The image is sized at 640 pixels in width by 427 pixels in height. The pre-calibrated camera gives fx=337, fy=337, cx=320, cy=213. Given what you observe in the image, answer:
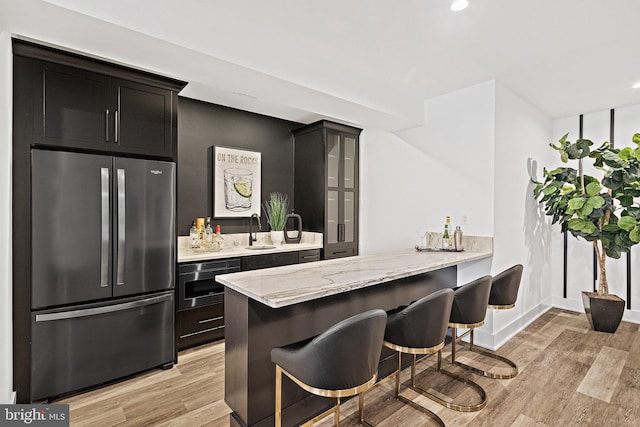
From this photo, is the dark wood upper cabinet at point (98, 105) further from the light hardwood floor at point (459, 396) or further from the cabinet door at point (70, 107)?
the light hardwood floor at point (459, 396)

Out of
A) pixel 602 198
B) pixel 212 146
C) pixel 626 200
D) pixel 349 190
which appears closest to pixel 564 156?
pixel 602 198

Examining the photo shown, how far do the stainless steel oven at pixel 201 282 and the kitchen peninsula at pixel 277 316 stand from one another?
1158 millimetres

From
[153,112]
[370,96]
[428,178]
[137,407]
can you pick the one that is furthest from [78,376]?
[428,178]

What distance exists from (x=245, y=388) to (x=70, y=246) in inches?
64.0

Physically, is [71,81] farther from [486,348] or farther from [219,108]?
[486,348]

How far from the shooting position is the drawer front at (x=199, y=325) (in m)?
3.16

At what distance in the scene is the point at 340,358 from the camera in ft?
5.08

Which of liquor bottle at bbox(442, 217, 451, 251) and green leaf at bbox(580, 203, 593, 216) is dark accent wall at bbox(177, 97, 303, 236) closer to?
liquor bottle at bbox(442, 217, 451, 251)

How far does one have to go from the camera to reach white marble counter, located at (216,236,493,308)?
5.68ft

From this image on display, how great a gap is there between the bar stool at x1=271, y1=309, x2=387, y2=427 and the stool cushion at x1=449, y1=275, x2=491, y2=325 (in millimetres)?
1020

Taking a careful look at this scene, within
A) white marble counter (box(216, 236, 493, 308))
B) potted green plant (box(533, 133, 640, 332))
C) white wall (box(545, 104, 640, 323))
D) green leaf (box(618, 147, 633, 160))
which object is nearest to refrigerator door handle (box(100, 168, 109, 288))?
white marble counter (box(216, 236, 493, 308))

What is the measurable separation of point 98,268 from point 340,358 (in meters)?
2.00

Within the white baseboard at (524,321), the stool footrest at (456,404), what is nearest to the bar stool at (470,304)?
the stool footrest at (456,404)

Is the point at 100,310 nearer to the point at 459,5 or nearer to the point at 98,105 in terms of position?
the point at 98,105
